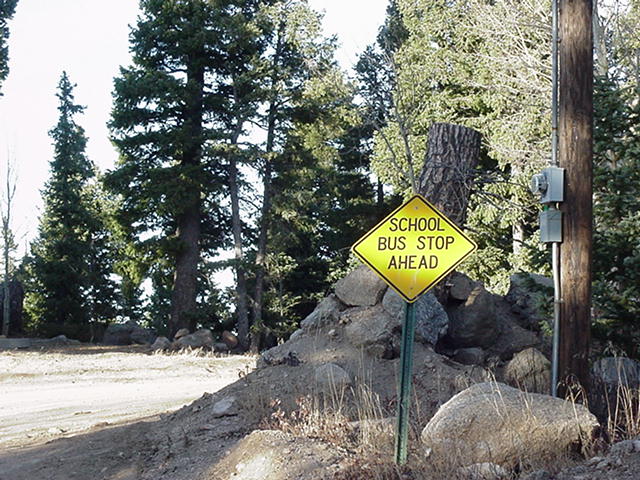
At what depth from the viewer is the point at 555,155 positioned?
8.36 m

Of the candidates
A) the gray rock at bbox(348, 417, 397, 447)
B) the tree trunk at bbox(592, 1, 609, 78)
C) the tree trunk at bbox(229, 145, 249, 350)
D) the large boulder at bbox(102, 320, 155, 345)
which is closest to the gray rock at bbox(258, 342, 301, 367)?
the gray rock at bbox(348, 417, 397, 447)

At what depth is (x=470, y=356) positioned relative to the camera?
1092 cm

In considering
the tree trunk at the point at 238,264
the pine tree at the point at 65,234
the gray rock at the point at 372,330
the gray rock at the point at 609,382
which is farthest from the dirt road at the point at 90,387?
the pine tree at the point at 65,234

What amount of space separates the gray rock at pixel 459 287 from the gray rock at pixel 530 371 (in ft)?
7.49

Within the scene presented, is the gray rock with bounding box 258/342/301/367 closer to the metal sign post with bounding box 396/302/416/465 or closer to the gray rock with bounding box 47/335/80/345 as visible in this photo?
the metal sign post with bounding box 396/302/416/465

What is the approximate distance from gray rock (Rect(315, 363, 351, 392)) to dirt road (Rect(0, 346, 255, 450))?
1.21 m

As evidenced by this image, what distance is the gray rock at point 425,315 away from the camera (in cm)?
1023

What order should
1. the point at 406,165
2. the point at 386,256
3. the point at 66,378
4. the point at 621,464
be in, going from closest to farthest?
the point at 621,464 → the point at 386,256 → the point at 66,378 → the point at 406,165

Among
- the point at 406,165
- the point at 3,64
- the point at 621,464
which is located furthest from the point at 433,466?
the point at 3,64

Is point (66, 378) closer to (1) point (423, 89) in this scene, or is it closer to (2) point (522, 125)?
(2) point (522, 125)

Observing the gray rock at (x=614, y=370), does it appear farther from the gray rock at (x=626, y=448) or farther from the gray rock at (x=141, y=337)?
the gray rock at (x=141, y=337)

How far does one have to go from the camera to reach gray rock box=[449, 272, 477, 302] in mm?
11742

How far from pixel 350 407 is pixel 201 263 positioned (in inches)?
716

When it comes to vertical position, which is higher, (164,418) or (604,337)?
(604,337)
